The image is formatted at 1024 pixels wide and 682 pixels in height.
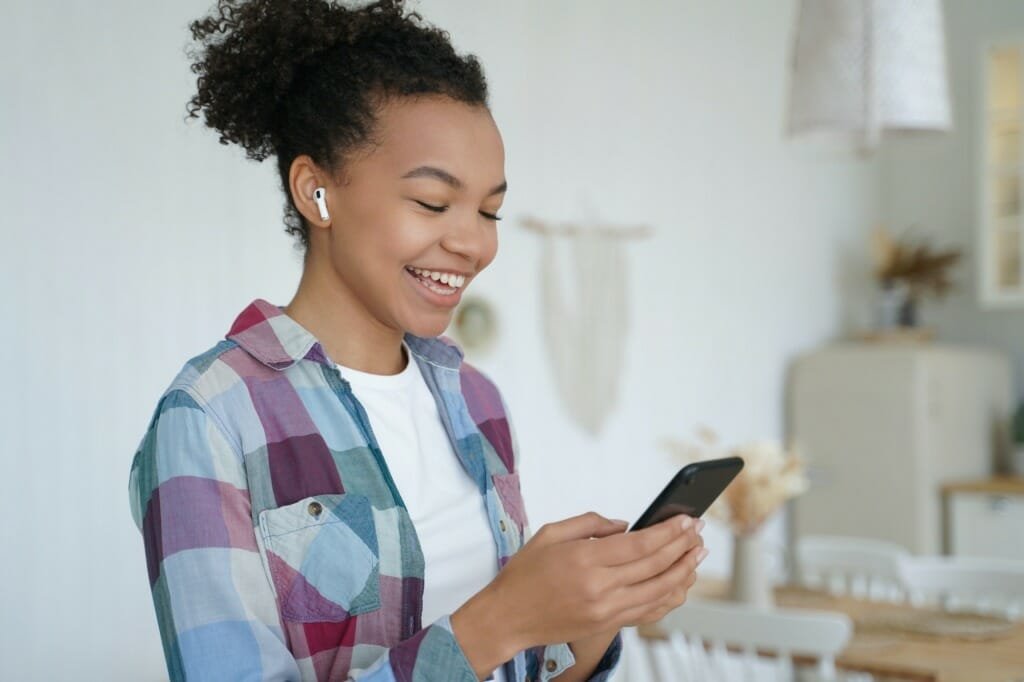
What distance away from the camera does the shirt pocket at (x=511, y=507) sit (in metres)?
1.13

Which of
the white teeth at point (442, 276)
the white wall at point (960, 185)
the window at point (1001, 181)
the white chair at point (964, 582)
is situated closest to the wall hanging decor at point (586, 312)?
the white chair at point (964, 582)

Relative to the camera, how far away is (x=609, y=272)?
3.84m

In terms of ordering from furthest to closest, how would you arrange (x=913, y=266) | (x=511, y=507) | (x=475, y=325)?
(x=913, y=266), (x=475, y=325), (x=511, y=507)

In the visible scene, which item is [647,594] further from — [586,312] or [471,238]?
[586,312]

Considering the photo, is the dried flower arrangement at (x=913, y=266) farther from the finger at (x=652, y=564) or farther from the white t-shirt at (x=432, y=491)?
the finger at (x=652, y=564)

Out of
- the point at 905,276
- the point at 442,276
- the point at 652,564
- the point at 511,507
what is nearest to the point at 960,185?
the point at 905,276

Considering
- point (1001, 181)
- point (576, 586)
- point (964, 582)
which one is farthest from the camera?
point (1001, 181)

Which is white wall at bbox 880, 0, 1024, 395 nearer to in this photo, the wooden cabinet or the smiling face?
the wooden cabinet

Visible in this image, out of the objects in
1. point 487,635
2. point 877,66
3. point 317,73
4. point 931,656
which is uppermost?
point 877,66

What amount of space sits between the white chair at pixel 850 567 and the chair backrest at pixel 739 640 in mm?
836

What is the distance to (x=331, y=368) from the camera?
1044 millimetres

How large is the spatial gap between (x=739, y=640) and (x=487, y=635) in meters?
1.63

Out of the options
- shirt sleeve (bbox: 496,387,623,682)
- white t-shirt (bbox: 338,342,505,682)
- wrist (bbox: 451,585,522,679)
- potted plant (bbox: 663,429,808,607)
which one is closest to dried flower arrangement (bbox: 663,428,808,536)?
potted plant (bbox: 663,429,808,607)

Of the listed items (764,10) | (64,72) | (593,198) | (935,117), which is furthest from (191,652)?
(764,10)
